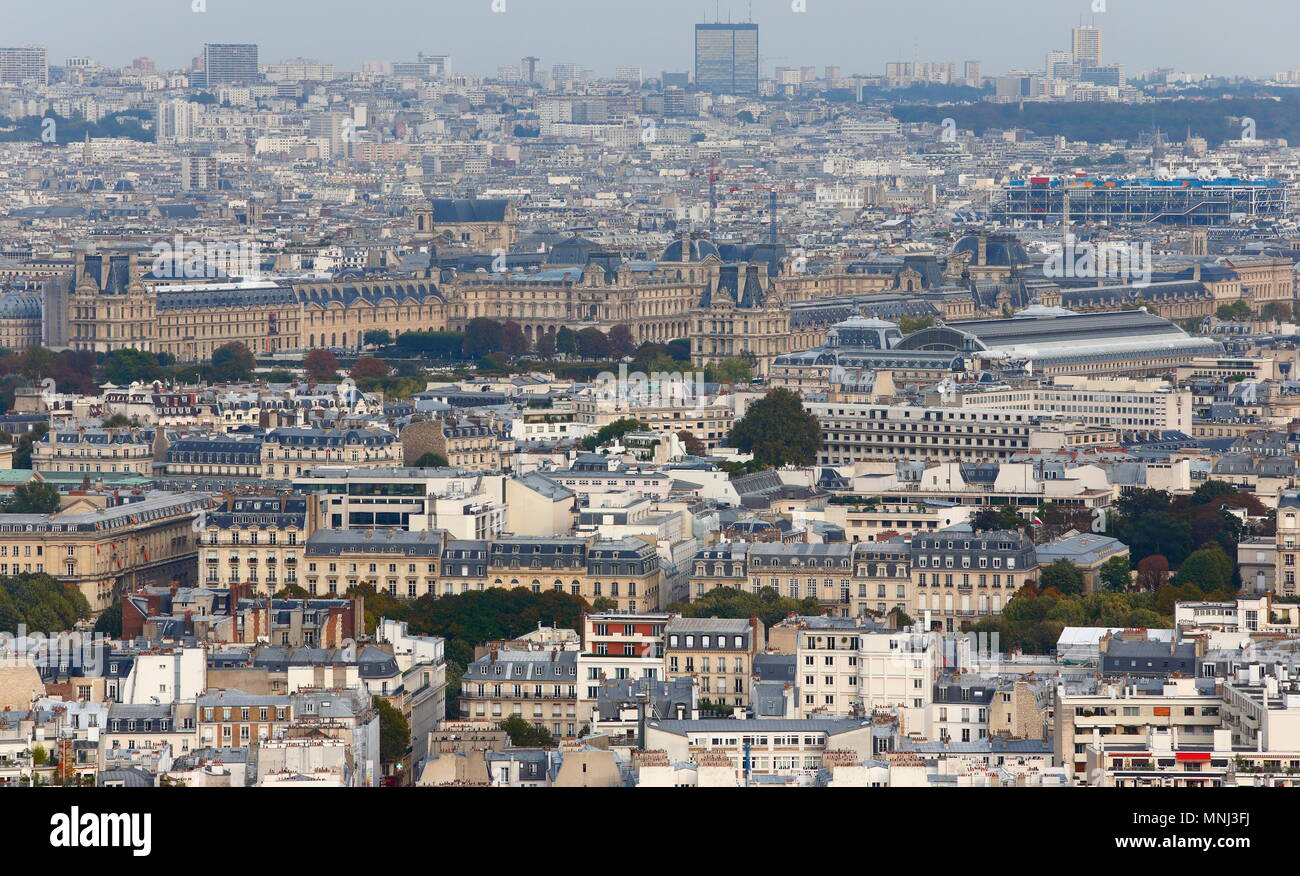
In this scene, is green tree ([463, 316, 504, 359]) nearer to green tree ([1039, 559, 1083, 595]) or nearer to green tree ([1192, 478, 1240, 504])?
green tree ([1192, 478, 1240, 504])

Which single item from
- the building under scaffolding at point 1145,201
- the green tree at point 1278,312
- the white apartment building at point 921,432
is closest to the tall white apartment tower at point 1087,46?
the building under scaffolding at point 1145,201

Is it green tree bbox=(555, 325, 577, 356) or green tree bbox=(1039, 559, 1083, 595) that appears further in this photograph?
green tree bbox=(555, 325, 577, 356)

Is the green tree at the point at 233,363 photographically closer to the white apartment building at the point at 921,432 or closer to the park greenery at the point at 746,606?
the white apartment building at the point at 921,432

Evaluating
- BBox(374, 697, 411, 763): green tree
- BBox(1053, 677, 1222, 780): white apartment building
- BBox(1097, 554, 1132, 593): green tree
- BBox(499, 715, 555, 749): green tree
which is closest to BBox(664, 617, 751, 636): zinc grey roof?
BBox(499, 715, 555, 749): green tree

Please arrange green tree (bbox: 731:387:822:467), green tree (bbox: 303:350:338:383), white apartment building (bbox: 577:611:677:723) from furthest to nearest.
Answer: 1. green tree (bbox: 303:350:338:383)
2. green tree (bbox: 731:387:822:467)
3. white apartment building (bbox: 577:611:677:723)

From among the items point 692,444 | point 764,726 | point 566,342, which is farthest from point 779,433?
point 566,342

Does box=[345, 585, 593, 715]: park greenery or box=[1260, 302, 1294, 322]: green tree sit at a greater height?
box=[1260, 302, 1294, 322]: green tree

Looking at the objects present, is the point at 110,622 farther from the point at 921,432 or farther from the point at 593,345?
the point at 593,345
